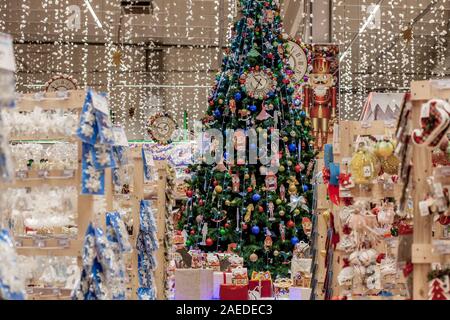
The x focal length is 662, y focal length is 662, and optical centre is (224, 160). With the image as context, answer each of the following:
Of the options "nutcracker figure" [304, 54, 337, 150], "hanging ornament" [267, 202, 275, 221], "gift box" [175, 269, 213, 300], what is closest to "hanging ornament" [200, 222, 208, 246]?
"hanging ornament" [267, 202, 275, 221]

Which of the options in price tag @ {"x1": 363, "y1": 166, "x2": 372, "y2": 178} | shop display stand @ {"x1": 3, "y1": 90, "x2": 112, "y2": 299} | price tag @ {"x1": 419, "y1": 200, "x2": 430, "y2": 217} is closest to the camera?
price tag @ {"x1": 419, "y1": 200, "x2": 430, "y2": 217}

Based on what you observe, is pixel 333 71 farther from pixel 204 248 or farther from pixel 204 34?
pixel 204 34

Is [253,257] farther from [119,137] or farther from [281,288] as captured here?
[119,137]

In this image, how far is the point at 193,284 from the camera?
18.8 ft

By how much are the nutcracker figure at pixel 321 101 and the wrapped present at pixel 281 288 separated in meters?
2.97

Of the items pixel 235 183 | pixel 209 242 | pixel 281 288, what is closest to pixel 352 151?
pixel 281 288

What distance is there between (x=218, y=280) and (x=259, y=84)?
2.65m

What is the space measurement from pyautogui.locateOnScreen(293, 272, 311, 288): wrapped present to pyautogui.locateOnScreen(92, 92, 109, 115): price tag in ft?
11.6

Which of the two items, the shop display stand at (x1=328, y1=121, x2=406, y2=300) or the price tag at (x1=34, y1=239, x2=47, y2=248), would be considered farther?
the shop display stand at (x1=328, y1=121, x2=406, y2=300)

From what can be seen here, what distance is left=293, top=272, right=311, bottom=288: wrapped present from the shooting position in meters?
Result: 6.34

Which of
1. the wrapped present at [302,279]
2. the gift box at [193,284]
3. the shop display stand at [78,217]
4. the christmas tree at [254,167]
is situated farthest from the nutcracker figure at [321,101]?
the shop display stand at [78,217]

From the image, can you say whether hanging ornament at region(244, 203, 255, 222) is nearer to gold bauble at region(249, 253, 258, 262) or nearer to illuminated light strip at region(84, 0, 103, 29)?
gold bauble at region(249, 253, 258, 262)

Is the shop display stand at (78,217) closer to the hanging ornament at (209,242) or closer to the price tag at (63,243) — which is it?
the price tag at (63,243)

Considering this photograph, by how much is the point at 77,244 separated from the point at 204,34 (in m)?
11.7
